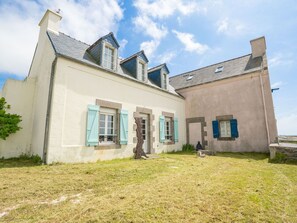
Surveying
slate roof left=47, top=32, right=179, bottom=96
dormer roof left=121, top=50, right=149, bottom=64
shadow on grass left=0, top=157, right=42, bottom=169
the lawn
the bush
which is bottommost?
the lawn

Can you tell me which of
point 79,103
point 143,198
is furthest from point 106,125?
point 143,198

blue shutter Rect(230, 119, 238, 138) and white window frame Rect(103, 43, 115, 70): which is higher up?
white window frame Rect(103, 43, 115, 70)

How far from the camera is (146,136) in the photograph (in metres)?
9.35

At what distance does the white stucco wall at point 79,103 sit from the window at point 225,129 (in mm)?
6011

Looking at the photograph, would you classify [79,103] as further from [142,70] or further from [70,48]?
[142,70]

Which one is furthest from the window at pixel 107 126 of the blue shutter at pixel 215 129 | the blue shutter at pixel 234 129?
the blue shutter at pixel 234 129

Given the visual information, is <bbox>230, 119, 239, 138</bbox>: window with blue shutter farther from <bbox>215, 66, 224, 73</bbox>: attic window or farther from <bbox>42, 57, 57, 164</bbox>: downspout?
<bbox>42, 57, 57, 164</bbox>: downspout

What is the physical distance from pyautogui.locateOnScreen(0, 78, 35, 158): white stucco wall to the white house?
0.03 m

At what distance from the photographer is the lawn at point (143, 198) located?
7.29 ft

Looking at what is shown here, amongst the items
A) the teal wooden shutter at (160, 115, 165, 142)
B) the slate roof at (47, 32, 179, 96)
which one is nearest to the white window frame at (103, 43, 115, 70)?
the slate roof at (47, 32, 179, 96)

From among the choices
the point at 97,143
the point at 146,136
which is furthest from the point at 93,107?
the point at 146,136

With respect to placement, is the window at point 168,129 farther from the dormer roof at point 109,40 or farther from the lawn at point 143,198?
the lawn at point 143,198

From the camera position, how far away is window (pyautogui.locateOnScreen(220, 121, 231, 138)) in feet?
35.6

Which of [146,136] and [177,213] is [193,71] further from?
[177,213]
